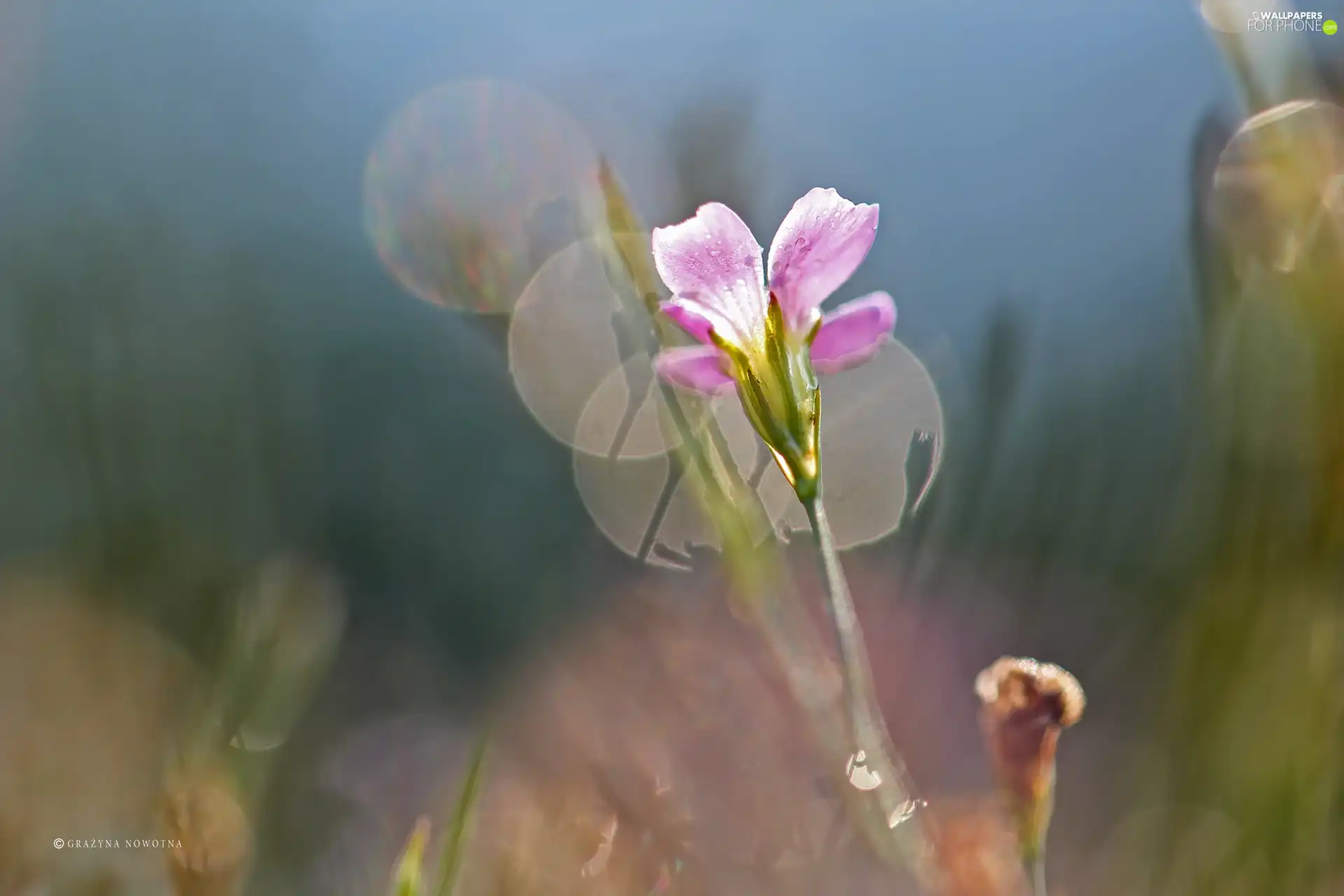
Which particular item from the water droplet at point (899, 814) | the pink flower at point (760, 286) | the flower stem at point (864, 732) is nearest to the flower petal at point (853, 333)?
the pink flower at point (760, 286)

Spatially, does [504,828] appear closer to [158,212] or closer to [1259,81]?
[1259,81]

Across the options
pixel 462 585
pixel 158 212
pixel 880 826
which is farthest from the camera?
pixel 462 585

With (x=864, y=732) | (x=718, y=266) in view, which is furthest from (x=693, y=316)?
(x=864, y=732)

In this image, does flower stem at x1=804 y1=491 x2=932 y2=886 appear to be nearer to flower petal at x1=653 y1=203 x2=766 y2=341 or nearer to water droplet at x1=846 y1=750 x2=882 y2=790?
water droplet at x1=846 y1=750 x2=882 y2=790

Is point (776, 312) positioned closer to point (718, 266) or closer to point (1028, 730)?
point (718, 266)

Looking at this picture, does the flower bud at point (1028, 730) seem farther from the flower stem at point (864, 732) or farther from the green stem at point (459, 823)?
the green stem at point (459, 823)

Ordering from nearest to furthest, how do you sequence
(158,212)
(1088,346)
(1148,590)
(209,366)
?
(1148,590)
(1088,346)
(158,212)
(209,366)

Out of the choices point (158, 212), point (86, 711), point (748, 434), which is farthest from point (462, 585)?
point (748, 434)
